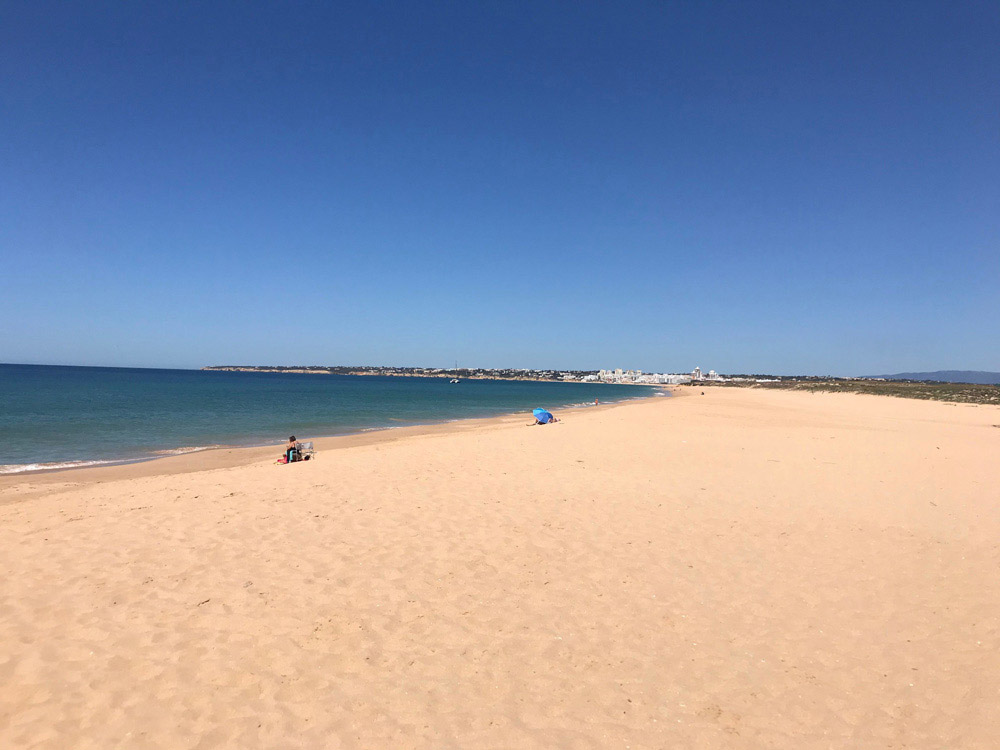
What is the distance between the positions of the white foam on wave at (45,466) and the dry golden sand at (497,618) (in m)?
7.50

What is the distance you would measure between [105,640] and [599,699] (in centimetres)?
468

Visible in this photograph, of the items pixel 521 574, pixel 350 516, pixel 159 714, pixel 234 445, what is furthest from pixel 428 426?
pixel 159 714

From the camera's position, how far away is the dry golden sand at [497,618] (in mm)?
3785

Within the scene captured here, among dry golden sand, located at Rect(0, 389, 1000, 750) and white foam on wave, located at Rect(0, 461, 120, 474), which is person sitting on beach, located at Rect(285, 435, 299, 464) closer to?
dry golden sand, located at Rect(0, 389, 1000, 750)

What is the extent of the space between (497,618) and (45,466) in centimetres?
1868

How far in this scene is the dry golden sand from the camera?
149 inches

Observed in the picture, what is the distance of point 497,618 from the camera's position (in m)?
5.23

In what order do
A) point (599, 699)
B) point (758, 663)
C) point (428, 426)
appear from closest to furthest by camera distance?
point (599, 699)
point (758, 663)
point (428, 426)

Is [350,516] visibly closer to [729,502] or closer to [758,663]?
[758,663]

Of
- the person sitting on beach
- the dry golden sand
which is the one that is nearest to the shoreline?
the person sitting on beach

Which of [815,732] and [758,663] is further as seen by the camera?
[758,663]

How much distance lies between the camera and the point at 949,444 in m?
17.2

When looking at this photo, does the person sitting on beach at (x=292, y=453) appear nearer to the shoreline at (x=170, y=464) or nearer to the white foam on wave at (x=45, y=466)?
the shoreline at (x=170, y=464)

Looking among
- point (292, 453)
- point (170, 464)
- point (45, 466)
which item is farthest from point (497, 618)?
point (45, 466)
